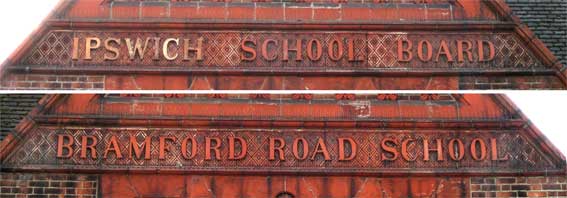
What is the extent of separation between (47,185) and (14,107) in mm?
1423

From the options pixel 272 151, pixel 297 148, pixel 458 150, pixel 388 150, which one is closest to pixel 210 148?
pixel 272 151

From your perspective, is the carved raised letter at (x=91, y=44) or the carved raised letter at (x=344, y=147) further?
the carved raised letter at (x=91, y=44)

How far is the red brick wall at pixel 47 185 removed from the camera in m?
15.9

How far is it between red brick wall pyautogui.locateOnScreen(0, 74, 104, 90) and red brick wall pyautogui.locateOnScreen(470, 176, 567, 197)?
15.3ft

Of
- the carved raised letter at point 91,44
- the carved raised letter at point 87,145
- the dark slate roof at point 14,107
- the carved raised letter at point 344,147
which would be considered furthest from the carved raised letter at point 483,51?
the dark slate roof at point 14,107

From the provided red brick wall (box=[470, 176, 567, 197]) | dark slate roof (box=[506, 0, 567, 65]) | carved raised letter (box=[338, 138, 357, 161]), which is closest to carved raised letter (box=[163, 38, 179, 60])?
carved raised letter (box=[338, 138, 357, 161])

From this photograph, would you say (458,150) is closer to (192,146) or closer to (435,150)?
(435,150)

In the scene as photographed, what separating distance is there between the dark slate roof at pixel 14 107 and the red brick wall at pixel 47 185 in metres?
0.88

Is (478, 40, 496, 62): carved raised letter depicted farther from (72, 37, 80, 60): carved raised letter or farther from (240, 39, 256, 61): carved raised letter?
(72, 37, 80, 60): carved raised letter

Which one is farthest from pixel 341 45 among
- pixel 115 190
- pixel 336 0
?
pixel 115 190

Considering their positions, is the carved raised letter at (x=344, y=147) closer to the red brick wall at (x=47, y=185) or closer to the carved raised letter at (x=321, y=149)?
the carved raised letter at (x=321, y=149)

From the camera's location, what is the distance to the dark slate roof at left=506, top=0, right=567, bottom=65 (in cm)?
1742

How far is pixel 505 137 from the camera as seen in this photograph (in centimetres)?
1623

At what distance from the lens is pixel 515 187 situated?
16.0 m
